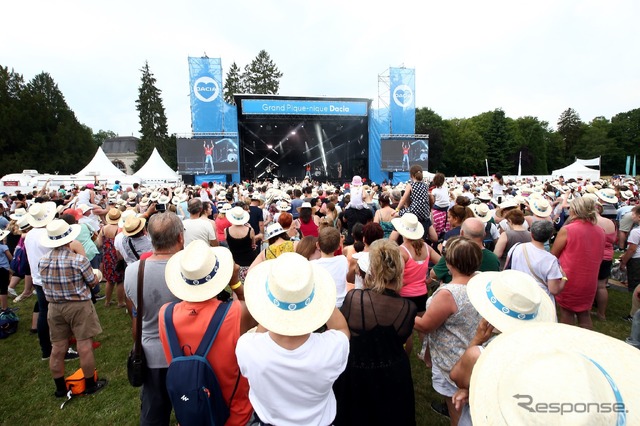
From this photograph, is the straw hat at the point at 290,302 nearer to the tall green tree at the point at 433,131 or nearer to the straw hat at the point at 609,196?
the straw hat at the point at 609,196

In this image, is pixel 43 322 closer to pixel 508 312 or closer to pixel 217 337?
pixel 217 337

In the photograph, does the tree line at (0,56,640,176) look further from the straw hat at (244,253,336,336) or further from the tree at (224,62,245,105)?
the straw hat at (244,253,336,336)

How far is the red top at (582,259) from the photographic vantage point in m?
3.54

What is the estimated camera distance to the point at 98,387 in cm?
354

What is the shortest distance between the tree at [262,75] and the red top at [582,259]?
4927 cm

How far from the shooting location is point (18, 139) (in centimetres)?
3522

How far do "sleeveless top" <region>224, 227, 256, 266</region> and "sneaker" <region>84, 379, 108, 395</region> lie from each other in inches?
82.3

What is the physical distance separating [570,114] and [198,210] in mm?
86544

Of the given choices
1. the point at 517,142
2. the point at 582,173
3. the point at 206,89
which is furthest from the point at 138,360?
the point at 517,142

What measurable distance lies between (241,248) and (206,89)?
21.5 meters

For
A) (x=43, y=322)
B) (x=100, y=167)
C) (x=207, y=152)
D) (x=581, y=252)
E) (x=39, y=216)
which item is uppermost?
(x=207, y=152)

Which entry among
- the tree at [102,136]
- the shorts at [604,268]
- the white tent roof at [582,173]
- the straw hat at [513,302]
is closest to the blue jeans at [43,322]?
the straw hat at [513,302]

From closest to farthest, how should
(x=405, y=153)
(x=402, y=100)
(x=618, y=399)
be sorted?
(x=618, y=399) → (x=405, y=153) → (x=402, y=100)

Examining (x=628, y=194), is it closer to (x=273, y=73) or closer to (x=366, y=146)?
(x=366, y=146)
